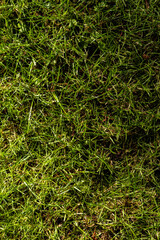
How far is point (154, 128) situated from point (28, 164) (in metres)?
1.13

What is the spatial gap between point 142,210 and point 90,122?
0.88 metres

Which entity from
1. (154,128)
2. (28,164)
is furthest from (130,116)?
(28,164)

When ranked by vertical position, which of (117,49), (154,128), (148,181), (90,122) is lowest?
(148,181)

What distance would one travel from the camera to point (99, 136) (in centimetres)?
222

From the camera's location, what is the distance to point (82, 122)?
2211 mm

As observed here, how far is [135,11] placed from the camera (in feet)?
7.11

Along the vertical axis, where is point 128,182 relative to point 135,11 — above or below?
below

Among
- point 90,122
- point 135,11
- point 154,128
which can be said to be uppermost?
point 135,11

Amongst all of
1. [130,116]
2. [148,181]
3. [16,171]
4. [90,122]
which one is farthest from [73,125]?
[148,181]

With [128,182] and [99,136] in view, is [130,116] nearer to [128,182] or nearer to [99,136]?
[99,136]

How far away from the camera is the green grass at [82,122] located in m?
2.19

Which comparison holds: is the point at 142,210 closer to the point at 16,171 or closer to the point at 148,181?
the point at 148,181

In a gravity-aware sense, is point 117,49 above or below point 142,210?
above

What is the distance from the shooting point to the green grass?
2.19m
